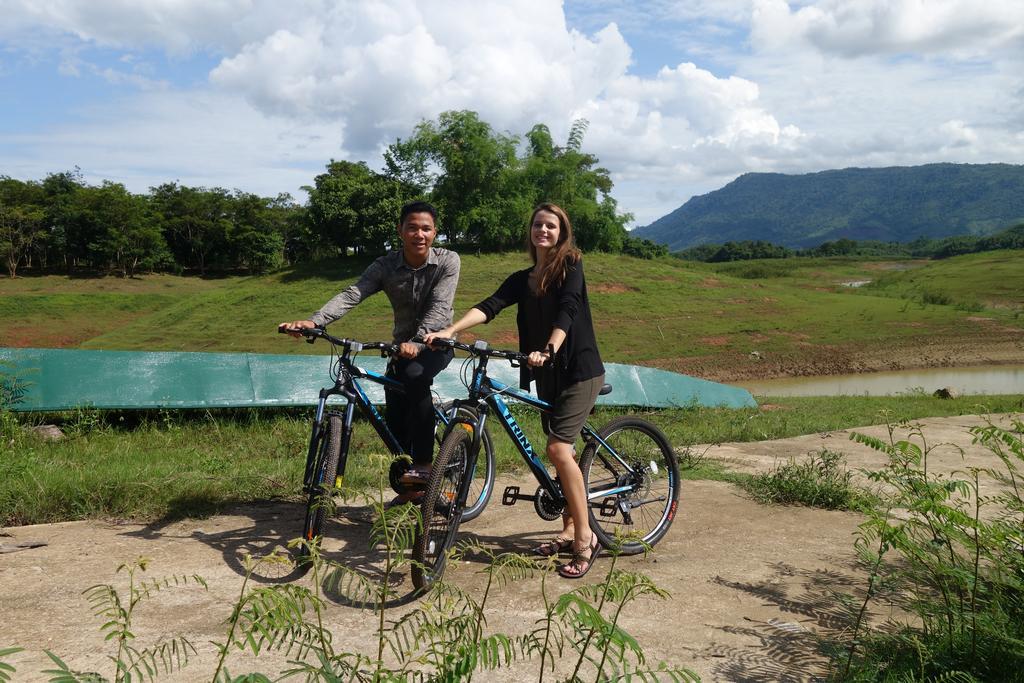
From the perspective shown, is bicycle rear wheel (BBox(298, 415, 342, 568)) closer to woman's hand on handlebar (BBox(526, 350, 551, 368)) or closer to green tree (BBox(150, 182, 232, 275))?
woman's hand on handlebar (BBox(526, 350, 551, 368))

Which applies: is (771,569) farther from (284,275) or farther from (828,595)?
(284,275)

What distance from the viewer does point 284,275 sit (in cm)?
4147

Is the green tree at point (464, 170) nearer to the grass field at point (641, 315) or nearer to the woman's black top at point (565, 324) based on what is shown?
the grass field at point (641, 315)

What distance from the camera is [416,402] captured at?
16.1 ft

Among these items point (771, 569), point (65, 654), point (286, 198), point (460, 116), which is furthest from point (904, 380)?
point (286, 198)

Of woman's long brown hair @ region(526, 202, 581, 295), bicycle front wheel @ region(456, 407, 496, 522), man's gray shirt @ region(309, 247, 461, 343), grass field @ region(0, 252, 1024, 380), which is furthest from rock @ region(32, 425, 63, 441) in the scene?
grass field @ region(0, 252, 1024, 380)

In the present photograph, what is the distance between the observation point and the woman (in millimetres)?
4238

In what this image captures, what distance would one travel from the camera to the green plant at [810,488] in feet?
18.6

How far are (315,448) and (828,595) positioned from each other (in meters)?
2.71

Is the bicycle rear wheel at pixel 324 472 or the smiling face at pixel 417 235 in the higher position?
the smiling face at pixel 417 235

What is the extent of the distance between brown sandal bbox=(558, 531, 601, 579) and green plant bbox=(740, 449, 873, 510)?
6.73 ft

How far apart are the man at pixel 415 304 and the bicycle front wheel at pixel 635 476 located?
1.02 meters

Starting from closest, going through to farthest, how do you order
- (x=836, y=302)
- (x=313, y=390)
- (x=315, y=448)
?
(x=315, y=448)
(x=313, y=390)
(x=836, y=302)

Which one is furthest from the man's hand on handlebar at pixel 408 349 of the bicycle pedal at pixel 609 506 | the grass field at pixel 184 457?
the bicycle pedal at pixel 609 506
